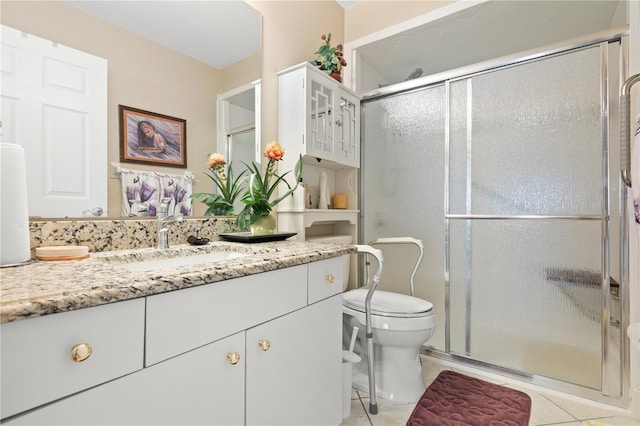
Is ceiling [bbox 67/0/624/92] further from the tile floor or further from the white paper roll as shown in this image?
the tile floor

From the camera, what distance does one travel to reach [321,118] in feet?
6.26

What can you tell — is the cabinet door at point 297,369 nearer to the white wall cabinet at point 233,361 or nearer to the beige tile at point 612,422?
the white wall cabinet at point 233,361

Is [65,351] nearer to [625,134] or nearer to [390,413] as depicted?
[390,413]

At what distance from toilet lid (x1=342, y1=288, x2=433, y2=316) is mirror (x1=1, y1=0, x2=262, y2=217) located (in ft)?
3.11

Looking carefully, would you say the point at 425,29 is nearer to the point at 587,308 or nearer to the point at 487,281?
the point at 487,281

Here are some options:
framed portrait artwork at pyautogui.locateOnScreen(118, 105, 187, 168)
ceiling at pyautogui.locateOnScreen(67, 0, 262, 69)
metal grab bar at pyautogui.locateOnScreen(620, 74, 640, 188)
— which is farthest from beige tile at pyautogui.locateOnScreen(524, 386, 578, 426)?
ceiling at pyautogui.locateOnScreen(67, 0, 262, 69)

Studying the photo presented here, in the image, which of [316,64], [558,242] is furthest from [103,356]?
[558,242]

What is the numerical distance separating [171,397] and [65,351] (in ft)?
0.82

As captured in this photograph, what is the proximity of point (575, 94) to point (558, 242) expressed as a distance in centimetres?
81

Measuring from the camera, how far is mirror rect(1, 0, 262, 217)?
1.01 meters

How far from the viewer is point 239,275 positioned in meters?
0.80

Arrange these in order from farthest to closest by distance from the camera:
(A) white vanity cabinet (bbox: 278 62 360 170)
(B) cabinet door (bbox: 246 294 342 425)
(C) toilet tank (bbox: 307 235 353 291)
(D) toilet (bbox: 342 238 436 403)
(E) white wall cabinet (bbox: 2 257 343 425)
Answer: (C) toilet tank (bbox: 307 235 353 291), (A) white vanity cabinet (bbox: 278 62 360 170), (D) toilet (bbox: 342 238 436 403), (B) cabinet door (bbox: 246 294 342 425), (E) white wall cabinet (bbox: 2 257 343 425)

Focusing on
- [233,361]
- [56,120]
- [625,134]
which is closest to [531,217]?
[625,134]

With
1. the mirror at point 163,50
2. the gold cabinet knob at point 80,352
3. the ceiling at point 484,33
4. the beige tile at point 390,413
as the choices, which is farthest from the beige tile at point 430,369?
the ceiling at point 484,33
